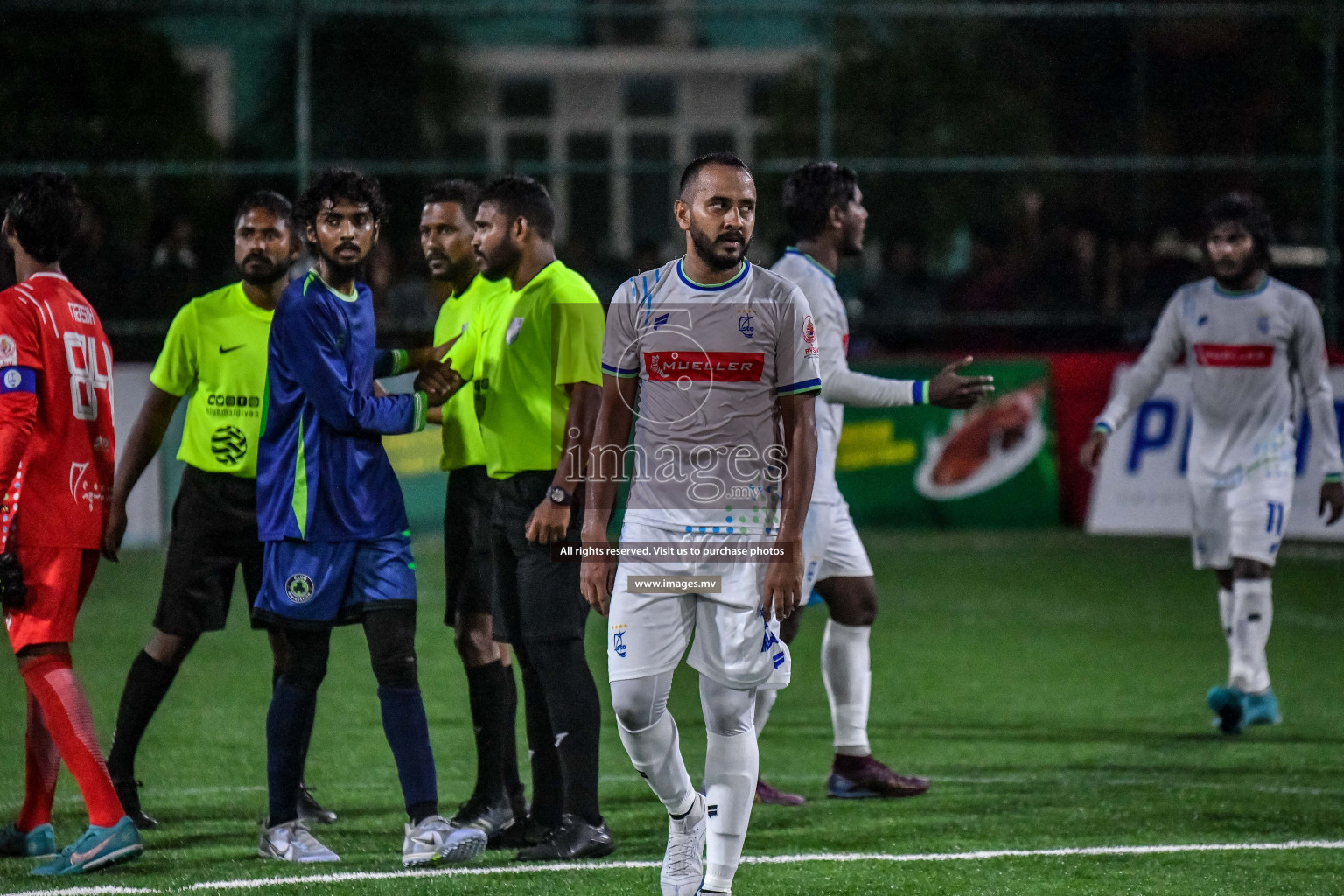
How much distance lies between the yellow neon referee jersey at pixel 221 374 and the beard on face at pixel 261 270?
0.29 feet

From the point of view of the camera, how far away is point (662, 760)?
194 inches

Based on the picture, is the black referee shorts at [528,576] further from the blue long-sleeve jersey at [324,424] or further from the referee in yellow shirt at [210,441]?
the referee in yellow shirt at [210,441]

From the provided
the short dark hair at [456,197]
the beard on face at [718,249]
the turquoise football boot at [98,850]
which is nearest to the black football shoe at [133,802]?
the turquoise football boot at [98,850]

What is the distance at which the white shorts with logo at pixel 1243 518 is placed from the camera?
7.95m

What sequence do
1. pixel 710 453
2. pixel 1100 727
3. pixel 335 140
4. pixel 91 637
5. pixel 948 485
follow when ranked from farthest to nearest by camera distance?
pixel 335 140 → pixel 948 485 → pixel 91 637 → pixel 1100 727 → pixel 710 453

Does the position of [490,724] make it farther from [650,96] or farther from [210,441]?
[650,96]

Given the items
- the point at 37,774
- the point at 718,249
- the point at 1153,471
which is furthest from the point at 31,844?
the point at 1153,471

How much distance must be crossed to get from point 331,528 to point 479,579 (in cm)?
66

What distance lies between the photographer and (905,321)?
15.1m

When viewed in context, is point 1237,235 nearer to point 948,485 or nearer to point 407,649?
point 407,649

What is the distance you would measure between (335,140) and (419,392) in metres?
12.7

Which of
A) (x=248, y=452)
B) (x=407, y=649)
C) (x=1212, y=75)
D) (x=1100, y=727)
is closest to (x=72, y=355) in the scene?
(x=248, y=452)

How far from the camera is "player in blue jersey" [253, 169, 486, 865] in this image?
5.42 m

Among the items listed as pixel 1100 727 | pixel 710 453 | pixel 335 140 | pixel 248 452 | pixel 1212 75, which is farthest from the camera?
pixel 1212 75
